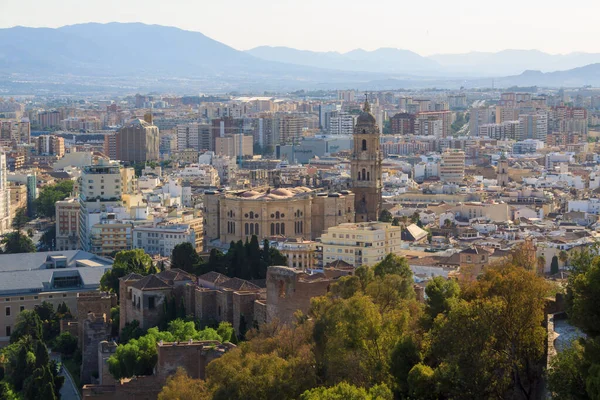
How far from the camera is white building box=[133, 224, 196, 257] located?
4316 centimetres

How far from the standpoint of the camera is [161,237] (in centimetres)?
4350

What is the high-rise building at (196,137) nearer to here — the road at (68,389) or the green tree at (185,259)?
the green tree at (185,259)

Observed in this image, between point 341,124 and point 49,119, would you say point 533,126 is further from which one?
point 49,119

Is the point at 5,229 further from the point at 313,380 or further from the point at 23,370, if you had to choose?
the point at 313,380

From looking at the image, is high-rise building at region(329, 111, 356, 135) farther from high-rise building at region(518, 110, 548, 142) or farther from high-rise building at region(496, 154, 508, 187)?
high-rise building at region(496, 154, 508, 187)

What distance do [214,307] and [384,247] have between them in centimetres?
927

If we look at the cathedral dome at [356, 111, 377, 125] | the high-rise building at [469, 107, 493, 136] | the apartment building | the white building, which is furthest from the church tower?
the high-rise building at [469, 107, 493, 136]

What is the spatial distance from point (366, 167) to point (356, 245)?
446 inches

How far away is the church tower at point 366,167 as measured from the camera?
1797 inches

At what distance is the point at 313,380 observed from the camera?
18016 millimetres

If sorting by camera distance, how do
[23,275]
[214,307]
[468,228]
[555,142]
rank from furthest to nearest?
[555,142] → [468,228] → [23,275] → [214,307]

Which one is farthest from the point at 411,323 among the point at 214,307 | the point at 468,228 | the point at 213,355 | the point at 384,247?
the point at 468,228

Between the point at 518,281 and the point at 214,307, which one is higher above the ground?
the point at 518,281

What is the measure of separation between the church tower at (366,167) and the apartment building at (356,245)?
9.80m
